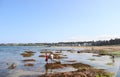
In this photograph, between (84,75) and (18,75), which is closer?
(84,75)

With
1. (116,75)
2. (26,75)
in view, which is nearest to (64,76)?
(26,75)

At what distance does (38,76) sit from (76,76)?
4941mm

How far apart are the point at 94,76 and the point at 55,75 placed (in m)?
4.76

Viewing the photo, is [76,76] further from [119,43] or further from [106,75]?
[119,43]

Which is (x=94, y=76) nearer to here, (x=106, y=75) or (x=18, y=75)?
(x=106, y=75)

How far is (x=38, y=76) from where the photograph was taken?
26.8m

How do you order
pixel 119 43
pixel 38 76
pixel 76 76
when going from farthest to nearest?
pixel 119 43 < pixel 38 76 < pixel 76 76

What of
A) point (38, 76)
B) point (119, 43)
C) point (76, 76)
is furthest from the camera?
point (119, 43)

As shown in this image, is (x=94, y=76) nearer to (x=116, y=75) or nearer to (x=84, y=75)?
(x=84, y=75)

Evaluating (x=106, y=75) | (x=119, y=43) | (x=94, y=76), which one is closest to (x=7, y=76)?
(x=94, y=76)

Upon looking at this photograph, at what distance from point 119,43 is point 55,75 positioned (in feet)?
537

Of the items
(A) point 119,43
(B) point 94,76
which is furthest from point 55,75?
(A) point 119,43

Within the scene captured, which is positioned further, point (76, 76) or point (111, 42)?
point (111, 42)

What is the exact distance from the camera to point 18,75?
28078 mm
